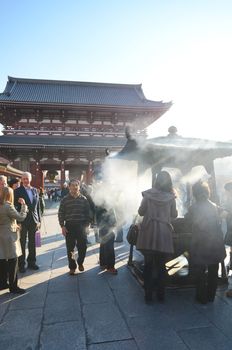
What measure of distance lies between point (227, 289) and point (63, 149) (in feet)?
57.6

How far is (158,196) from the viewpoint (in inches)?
144

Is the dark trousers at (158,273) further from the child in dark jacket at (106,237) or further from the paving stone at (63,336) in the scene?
the child in dark jacket at (106,237)

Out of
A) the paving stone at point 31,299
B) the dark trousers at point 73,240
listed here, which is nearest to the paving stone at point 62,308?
the paving stone at point 31,299

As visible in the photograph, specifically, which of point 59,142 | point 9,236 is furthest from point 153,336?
point 59,142

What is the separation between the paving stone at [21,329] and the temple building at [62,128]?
54.4 feet

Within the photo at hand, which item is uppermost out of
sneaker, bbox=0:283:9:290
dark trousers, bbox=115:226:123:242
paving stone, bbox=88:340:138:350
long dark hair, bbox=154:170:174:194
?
long dark hair, bbox=154:170:174:194

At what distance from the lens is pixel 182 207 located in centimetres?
629

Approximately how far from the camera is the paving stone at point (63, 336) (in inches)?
106

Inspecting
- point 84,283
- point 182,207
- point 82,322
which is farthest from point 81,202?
point 182,207

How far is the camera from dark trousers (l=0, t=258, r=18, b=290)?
3941mm

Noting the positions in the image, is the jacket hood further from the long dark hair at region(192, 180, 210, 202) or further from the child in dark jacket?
the child in dark jacket

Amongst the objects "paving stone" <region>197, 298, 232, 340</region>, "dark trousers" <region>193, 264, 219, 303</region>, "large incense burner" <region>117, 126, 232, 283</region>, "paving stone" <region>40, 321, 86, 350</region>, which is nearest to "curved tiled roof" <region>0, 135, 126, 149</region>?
"large incense burner" <region>117, 126, 232, 283</region>

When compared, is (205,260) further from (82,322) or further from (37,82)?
(37,82)

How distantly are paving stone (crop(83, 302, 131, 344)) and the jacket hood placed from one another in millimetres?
1476
